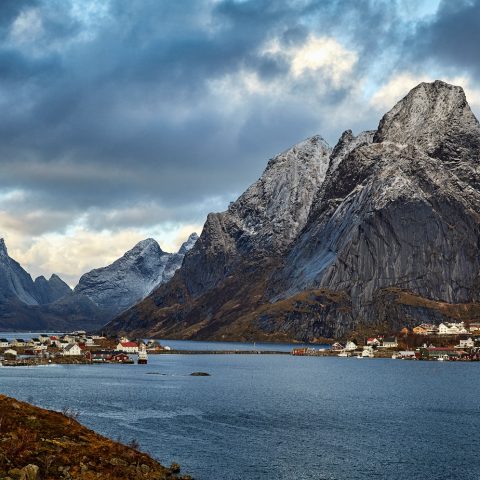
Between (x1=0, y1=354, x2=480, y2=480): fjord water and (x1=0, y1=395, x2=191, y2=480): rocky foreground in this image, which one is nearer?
(x1=0, y1=395, x2=191, y2=480): rocky foreground

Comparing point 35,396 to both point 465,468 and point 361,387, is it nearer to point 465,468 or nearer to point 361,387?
point 361,387

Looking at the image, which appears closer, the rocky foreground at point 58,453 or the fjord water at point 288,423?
the rocky foreground at point 58,453

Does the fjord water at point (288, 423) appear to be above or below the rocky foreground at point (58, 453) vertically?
below

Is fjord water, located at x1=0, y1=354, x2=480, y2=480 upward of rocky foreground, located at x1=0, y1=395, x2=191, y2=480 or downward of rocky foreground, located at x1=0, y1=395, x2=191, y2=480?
downward

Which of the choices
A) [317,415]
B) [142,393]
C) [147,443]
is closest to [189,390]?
[142,393]
